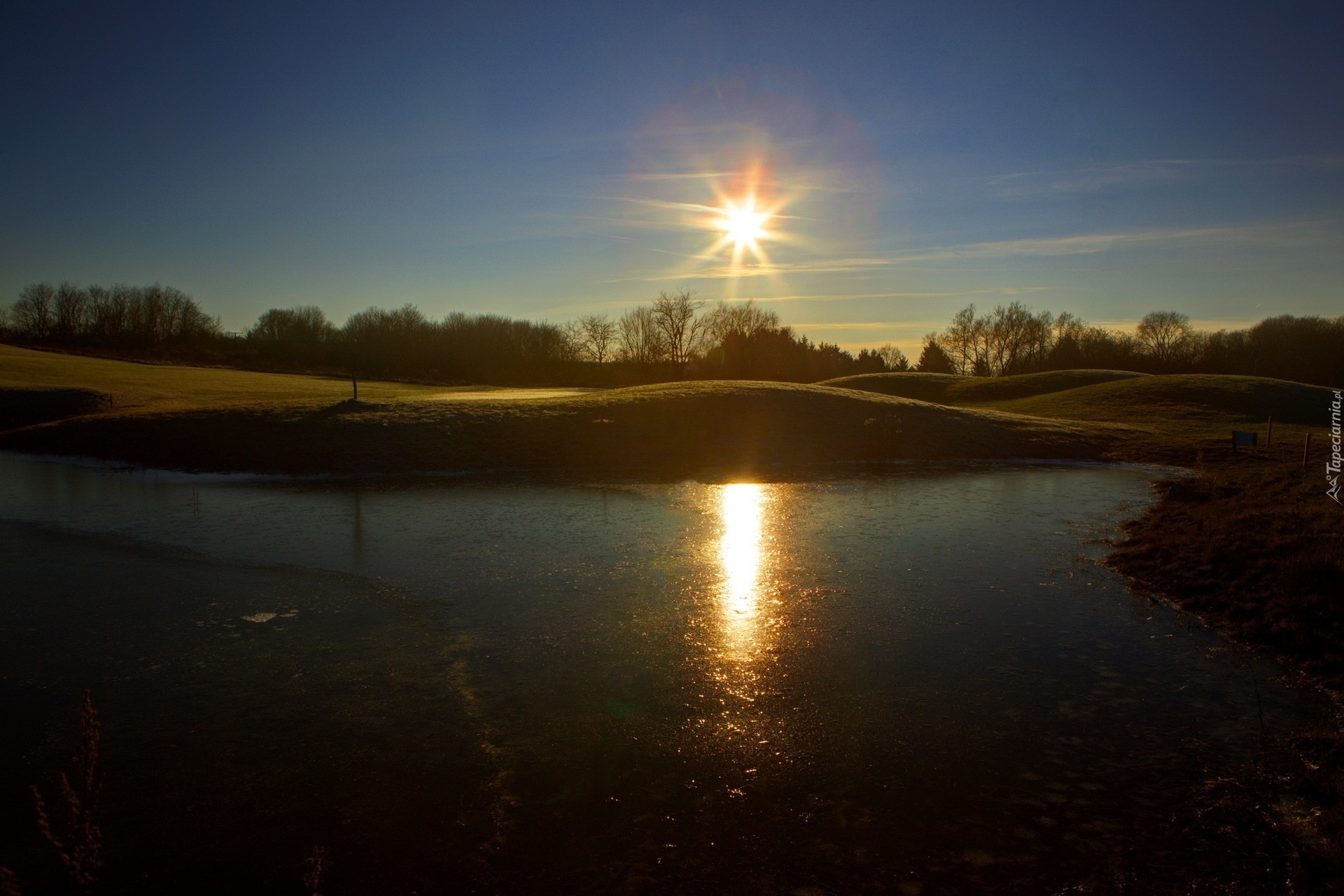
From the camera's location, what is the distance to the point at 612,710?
6410 mm

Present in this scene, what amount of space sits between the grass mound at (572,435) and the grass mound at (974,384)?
2351cm

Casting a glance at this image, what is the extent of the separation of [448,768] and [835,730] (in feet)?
9.60

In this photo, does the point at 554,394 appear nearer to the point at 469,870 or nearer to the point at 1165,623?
the point at 1165,623

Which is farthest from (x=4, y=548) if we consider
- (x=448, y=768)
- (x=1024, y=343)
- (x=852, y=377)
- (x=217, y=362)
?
(x=1024, y=343)

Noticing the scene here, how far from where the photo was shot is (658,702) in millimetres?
6543

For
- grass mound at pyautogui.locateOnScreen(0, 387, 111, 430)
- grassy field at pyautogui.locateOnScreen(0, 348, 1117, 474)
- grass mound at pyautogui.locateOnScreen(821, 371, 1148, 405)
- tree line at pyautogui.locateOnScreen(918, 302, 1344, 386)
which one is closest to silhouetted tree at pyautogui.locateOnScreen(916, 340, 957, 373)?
tree line at pyautogui.locateOnScreen(918, 302, 1344, 386)

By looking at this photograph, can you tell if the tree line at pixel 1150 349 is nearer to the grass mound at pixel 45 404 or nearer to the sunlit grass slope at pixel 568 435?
the sunlit grass slope at pixel 568 435

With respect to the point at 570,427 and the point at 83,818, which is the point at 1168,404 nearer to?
the point at 570,427

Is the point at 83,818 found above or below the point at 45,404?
below

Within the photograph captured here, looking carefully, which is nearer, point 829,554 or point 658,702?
point 658,702

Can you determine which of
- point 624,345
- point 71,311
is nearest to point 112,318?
point 71,311

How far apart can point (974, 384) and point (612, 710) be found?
5985 cm

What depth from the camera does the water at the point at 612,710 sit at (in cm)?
453

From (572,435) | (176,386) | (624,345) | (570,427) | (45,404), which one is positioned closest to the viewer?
(572,435)
